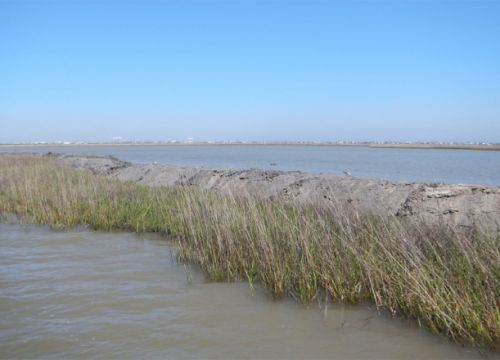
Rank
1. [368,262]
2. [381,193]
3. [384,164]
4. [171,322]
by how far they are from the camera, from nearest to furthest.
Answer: [171,322]
[368,262]
[381,193]
[384,164]

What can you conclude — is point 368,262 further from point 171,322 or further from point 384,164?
point 384,164

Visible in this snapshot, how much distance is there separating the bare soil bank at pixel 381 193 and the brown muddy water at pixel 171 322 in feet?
6.11

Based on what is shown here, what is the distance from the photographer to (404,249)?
496 cm

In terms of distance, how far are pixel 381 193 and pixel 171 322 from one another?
7696 millimetres

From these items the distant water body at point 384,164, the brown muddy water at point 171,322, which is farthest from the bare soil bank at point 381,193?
the distant water body at point 384,164

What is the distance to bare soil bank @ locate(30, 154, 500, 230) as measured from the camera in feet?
30.6

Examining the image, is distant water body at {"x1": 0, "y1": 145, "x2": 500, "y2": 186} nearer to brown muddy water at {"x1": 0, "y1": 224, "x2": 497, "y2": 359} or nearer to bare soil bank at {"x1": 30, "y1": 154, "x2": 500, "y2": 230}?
bare soil bank at {"x1": 30, "y1": 154, "x2": 500, "y2": 230}

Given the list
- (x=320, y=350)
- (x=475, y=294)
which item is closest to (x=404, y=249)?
(x=475, y=294)

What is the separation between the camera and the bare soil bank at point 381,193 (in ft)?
30.6

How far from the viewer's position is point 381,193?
11391mm

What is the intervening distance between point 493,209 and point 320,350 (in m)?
6.64

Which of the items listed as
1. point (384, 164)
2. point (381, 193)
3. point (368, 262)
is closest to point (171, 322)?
point (368, 262)

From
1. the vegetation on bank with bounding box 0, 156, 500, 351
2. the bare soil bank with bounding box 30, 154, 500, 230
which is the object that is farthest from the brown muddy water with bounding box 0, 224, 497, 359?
the bare soil bank with bounding box 30, 154, 500, 230

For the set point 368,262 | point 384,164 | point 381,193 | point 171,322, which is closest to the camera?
point 171,322
